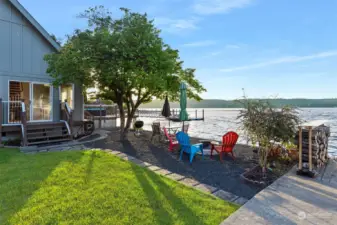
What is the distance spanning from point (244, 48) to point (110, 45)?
34.5ft

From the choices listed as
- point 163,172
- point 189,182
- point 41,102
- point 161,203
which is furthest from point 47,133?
point 161,203

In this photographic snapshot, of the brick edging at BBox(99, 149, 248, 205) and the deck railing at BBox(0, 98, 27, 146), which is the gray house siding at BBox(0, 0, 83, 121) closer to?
the deck railing at BBox(0, 98, 27, 146)

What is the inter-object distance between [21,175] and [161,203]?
10.8 feet

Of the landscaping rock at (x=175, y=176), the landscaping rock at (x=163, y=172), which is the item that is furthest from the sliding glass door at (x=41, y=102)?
the landscaping rock at (x=175, y=176)

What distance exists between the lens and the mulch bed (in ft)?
14.3

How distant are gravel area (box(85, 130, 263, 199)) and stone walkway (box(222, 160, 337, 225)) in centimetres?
42

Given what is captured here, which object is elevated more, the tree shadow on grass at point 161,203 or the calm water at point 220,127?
the tree shadow on grass at point 161,203

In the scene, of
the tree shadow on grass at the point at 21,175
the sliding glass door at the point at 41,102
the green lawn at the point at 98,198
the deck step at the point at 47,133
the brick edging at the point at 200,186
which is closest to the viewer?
the green lawn at the point at 98,198

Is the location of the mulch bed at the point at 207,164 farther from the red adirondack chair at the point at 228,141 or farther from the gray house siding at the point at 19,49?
the gray house siding at the point at 19,49

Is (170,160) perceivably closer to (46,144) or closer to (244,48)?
(46,144)

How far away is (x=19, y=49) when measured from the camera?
9.33 m

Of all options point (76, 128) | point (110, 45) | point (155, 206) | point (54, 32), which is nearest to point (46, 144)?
point (76, 128)

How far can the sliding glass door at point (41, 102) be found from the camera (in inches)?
385

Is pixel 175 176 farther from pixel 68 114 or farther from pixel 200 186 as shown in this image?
pixel 68 114
